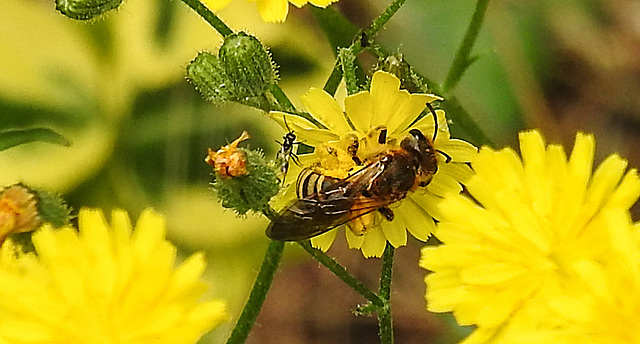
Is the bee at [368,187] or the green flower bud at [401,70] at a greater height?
the green flower bud at [401,70]

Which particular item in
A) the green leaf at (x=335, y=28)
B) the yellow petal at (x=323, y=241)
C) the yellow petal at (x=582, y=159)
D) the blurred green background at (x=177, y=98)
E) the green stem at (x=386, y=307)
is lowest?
the green stem at (x=386, y=307)

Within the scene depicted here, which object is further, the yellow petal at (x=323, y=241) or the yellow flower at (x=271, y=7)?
the yellow petal at (x=323, y=241)

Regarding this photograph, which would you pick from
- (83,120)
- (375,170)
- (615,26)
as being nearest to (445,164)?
(375,170)

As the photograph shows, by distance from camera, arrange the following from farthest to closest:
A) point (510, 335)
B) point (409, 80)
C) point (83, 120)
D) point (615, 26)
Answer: point (615, 26) < point (83, 120) < point (409, 80) < point (510, 335)

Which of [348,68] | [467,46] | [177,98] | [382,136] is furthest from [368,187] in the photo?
[177,98]

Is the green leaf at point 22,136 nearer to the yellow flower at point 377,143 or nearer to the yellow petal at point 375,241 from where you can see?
the yellow flower at point 377,143

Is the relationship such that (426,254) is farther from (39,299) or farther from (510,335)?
(39,299)

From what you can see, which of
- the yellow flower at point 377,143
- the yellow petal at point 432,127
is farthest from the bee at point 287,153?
the yellow petal at point 432,127

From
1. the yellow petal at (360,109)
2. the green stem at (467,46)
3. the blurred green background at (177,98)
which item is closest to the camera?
the yellow petal at (360,109)
